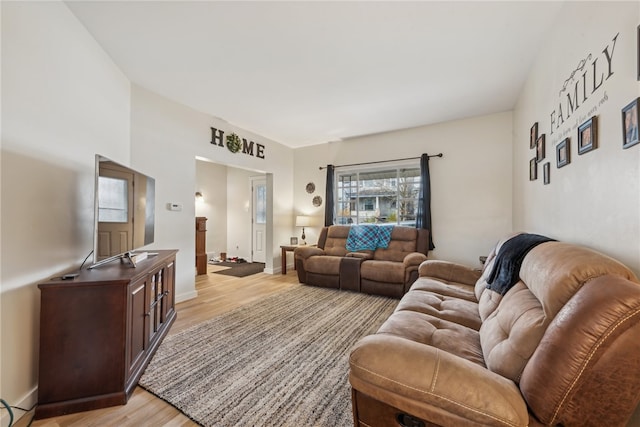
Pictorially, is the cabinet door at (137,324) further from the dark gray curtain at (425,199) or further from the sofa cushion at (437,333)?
the dark gray curtain at (425,199)

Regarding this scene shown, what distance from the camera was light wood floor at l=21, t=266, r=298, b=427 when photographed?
1.39m

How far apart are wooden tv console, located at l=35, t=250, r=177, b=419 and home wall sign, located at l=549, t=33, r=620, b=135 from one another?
2.81 metres

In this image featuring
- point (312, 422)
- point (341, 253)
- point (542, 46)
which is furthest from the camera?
point (341, 253)

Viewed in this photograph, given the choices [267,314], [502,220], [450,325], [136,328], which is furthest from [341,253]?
[136,328]

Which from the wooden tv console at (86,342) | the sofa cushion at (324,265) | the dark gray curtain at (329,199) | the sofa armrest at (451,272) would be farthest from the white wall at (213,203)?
the sofa armrest at (451,272)

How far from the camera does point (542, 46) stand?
2.14m

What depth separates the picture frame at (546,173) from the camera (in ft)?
6.61

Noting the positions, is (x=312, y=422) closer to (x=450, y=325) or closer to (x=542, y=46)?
(x=450, y=325)

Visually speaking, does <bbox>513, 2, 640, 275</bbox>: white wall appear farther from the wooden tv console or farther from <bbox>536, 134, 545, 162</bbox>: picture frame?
the wooden tv console

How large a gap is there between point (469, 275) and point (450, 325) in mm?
Result: 1180

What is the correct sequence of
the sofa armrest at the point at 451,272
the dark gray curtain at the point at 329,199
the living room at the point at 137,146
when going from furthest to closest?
the dark gray curtain at the point at 329,199 → the sofa armrest at the point at 451,272 → the living room at the point at 137,146

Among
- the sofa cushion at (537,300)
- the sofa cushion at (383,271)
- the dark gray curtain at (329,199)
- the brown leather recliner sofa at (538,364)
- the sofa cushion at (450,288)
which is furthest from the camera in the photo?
the dark gray curtain at (329,199)

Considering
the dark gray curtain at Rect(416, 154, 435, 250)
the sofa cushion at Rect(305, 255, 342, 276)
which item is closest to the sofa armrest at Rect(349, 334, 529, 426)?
the sofa cushion at Rect(305, 255, 342, 276)

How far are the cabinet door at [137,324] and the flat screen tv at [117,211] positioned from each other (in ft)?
1.11
